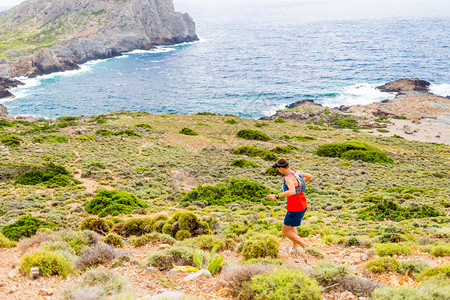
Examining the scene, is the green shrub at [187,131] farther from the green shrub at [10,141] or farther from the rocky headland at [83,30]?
the rocky headland at [83,30]

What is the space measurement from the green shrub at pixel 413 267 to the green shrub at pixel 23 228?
387 inches

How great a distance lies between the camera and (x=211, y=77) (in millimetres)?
90750

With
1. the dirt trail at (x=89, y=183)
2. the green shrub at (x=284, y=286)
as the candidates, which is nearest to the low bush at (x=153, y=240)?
the green shrub at (x=284, y=286)

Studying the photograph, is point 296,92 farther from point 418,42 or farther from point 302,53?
point 418,42

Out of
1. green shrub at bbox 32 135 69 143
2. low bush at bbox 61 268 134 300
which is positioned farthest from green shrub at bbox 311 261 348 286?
green shrub at bbox 32 135 69 143

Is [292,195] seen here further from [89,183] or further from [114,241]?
[89,183]

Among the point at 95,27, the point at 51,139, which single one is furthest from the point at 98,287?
the point at 95,27

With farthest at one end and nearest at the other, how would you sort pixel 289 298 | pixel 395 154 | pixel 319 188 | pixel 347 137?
1. pixel 347 137
2. pixel 395 154
3. pixel 319 188
4. pixel 289 298

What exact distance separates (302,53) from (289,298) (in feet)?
407

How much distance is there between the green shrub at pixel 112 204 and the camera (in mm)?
12647

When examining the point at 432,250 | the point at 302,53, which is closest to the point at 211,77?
the point at 302,53

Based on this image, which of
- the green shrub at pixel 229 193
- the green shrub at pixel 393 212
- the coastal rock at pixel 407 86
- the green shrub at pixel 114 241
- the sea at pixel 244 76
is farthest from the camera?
the coastal rock at pixel 407 86

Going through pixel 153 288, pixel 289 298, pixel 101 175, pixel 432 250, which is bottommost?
pixel 101 175

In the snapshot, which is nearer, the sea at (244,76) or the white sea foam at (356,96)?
the white sea foam at (356,96)
